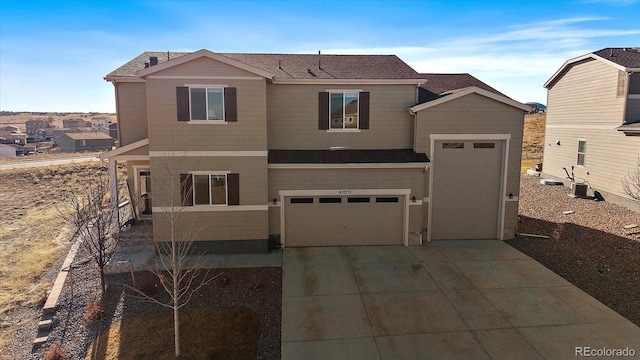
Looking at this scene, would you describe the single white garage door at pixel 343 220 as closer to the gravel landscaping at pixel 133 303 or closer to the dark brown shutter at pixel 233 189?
the dark brown shutter at pixel 233 189

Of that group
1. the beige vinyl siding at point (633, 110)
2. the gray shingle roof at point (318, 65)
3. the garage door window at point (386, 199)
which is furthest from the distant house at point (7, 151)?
the beige vinyl siding at point (633, 110)

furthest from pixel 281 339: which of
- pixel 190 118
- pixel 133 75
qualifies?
pixel 133 75

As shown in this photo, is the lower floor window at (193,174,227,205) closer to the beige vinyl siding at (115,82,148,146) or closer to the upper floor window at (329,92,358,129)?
the beige vinyl siding at (115,82,148,146)

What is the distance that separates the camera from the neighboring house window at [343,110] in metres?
14.6

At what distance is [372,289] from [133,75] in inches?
450

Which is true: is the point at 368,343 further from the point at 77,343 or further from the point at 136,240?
the point at 136,240

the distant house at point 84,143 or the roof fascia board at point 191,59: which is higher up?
the roof fascia board at point 191,59

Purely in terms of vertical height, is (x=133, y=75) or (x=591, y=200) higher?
(x=133, y=75)

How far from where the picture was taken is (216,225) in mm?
13586

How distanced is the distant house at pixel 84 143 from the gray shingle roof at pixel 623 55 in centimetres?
6001

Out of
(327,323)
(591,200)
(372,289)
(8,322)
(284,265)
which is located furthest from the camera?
(591,200)

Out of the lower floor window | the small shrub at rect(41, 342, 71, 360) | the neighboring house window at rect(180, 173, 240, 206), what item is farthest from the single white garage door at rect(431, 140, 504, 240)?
the small shrub at rect(41, 342, 71, 360)

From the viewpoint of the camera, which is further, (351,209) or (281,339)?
(351,209)

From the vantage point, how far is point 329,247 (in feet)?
47.1
